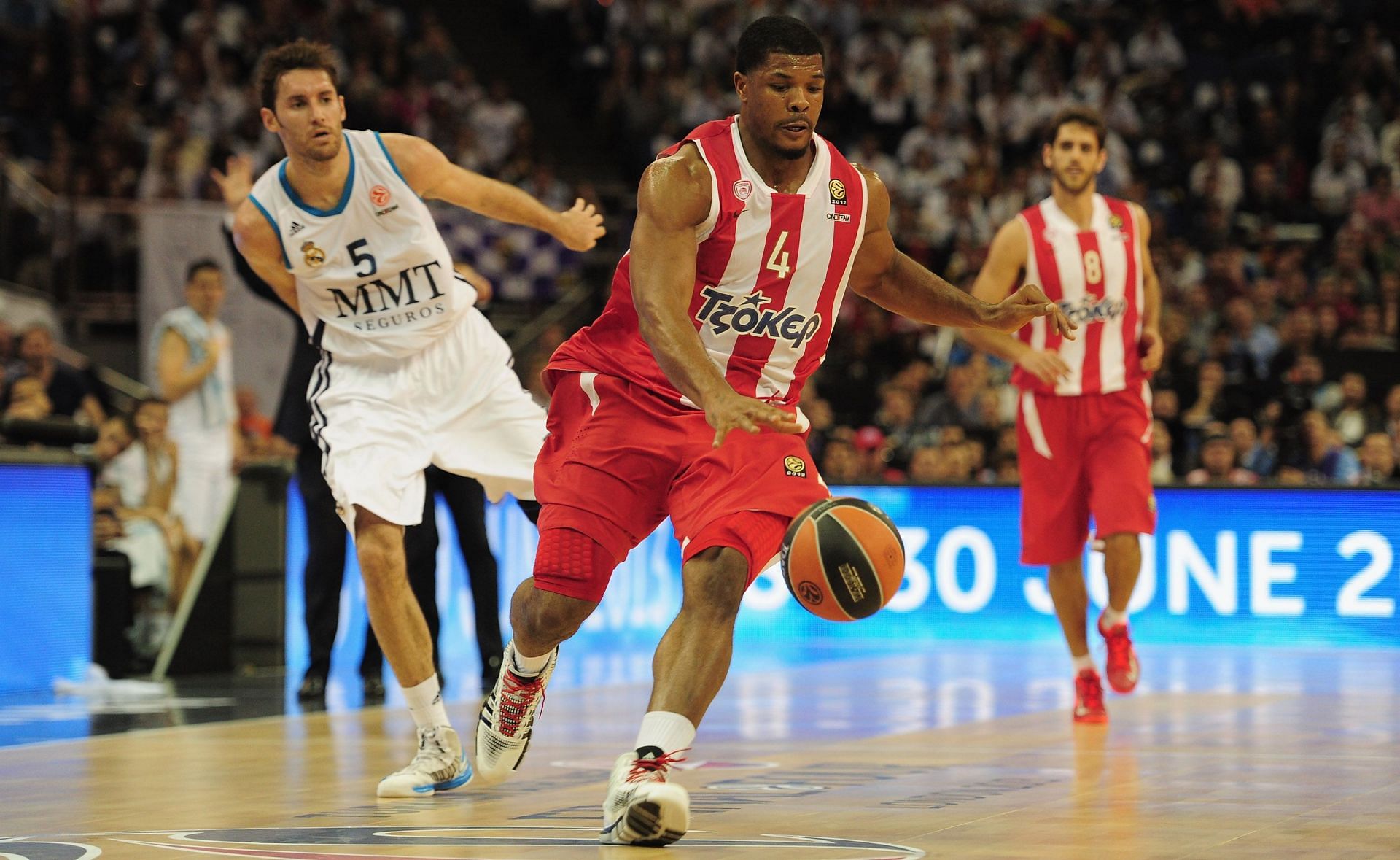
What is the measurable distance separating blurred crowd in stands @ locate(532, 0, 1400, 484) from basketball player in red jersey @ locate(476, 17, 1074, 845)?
787cm

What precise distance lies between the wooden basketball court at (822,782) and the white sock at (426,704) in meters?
0.26

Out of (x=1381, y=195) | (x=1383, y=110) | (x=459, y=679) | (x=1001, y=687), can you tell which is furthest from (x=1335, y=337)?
(x=459, y=679)

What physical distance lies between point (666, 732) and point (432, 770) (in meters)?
1.39

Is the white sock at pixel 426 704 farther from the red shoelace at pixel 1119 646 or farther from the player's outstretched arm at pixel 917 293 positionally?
the red shoelace at pixel 1119 646

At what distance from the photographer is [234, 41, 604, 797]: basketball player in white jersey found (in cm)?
600

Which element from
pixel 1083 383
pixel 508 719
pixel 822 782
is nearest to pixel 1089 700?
pixel 1083 383

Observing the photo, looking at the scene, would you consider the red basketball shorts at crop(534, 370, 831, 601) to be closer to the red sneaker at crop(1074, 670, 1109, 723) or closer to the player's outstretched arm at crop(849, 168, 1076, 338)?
the player's outstretched arm at crop(849, 168, 1076, 338)

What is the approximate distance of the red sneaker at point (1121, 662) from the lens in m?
7.61

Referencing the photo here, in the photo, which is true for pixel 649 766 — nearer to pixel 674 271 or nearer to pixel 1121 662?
pixel 674 271

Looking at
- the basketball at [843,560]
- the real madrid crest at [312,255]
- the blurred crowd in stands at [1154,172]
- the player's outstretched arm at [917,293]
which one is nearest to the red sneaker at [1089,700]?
the player's outstretched arm at [917,293]

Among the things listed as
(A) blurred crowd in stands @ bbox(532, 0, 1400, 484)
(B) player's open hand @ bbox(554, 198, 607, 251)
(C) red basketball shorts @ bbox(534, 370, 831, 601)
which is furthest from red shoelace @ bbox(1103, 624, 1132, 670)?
(A) blurred crowd in stands @ bbox(532, 0, 1400, 484)

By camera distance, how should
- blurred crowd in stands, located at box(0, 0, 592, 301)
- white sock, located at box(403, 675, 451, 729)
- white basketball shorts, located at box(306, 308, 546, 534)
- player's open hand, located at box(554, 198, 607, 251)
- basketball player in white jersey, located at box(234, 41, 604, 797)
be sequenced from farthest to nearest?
blurred crowd in stands, located at box(0, 0, 592, 301)
player's open hand, located at box(554, 198, 607, 251)
basketball player in white jersey, located at box(234, 41, 604, 797)
white basketball shorts, located at box(306, 308, 546, 534)
white sock, located at box(403, 675, 451, 729)

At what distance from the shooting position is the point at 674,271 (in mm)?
4598

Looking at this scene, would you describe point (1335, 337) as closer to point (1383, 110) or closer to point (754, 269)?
point (1383, 110)
